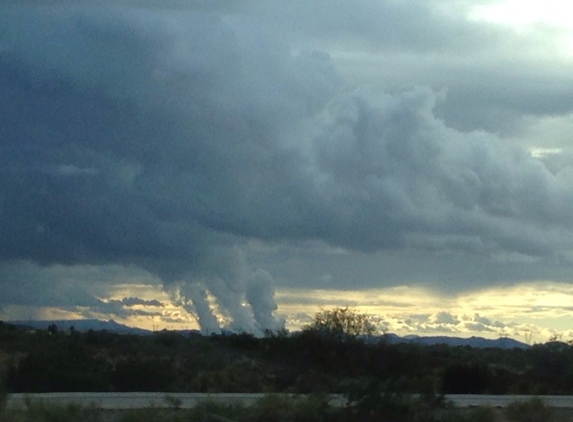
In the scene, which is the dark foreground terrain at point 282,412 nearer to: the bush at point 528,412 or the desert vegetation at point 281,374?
the desert vegetation at point 281,374

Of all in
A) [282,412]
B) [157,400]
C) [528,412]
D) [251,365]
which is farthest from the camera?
[251,365]

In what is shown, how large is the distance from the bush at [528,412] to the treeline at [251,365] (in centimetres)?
244

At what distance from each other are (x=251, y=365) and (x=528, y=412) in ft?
67.1

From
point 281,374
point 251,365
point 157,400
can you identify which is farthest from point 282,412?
point 251,365

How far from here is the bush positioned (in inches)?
1105

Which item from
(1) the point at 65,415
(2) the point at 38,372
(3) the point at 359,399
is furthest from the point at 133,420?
(2) the point at 38,372

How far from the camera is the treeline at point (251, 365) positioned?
38.9 metres

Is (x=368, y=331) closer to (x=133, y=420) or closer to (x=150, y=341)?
(x=150, y=341)

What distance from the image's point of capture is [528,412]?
2839cm

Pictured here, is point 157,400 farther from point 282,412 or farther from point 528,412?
point 528,412

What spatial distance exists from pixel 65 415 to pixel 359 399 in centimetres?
717

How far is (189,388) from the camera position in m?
40.0

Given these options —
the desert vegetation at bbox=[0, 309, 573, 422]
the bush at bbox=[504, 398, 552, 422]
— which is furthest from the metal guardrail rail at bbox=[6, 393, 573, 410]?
the bush at bbox=[504, 398, 552, 422]

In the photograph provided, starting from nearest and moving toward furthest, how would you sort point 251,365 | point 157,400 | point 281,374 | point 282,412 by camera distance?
point 282,412 < point 157,400 < point 281,374 < point 251,365
